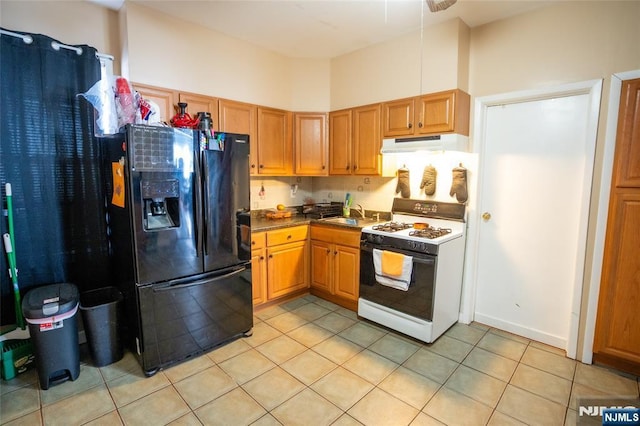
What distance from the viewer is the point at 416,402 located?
1.92 meters

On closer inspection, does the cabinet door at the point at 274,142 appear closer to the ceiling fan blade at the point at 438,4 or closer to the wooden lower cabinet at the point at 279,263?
the wooden lower cabinet at the point at 279,263

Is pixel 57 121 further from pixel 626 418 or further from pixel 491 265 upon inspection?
pixel 626 418

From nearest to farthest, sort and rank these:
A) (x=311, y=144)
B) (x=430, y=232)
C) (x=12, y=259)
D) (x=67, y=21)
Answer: (x=12, y=259), (x=67, y=21), (x=430, y=232), (x=311, y=144)

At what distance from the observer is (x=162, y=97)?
2.60 metres

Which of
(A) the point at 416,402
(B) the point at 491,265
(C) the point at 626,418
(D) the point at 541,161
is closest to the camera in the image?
(C) the point at 626,418

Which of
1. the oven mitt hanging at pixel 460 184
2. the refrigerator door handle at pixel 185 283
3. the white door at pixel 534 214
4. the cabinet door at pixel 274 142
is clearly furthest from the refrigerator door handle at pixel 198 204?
the white door at pixel 534 214

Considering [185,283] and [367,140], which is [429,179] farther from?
[185,283]

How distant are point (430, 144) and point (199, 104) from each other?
6.77 ft

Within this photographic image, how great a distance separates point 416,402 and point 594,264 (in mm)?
1642

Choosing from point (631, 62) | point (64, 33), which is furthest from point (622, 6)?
point (64, 33)

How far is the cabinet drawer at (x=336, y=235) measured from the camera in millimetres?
3047

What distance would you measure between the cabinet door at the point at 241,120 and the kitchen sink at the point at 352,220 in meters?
0.98

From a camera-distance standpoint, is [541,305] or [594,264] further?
[541,305]

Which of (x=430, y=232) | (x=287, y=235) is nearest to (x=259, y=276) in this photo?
(x=287, y=235)
